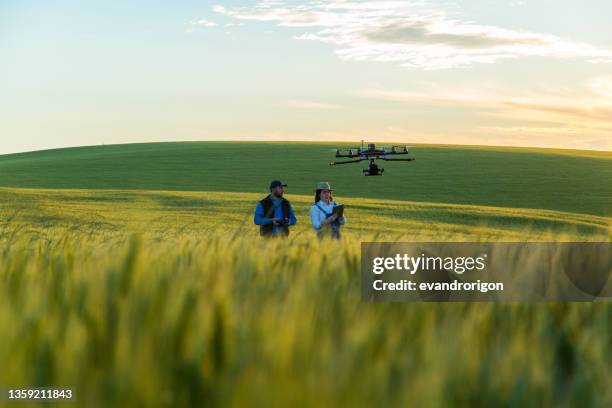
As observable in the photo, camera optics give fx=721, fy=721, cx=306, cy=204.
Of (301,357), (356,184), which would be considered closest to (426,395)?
(301,357)

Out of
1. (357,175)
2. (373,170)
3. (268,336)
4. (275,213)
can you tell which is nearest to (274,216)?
(275,213)

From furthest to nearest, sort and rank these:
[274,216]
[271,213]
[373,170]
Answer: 1. [373,170]
2. [274,216]
3. [271,213]

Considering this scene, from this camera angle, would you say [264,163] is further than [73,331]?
Yes

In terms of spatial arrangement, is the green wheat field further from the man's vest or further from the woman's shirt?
the woman's shirt

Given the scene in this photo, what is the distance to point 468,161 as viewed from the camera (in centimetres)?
8500

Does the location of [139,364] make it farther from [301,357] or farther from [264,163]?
[264,163]

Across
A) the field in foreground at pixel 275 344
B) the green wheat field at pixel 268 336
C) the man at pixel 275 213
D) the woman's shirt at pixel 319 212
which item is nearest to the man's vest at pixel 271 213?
the man at pixel 275 213

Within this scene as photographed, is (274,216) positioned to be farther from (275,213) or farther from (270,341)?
(270,341)

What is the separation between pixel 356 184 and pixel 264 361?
66.5 m

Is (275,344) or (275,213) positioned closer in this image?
(275,344)

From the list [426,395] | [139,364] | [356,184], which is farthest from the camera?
[356,184]

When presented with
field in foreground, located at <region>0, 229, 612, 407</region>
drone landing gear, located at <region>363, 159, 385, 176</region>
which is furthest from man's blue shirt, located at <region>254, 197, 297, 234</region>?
drone landing gear, located at <region>363, 159, 385, 176</region>

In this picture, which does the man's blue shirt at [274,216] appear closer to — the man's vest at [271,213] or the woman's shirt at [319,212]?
the man's vest at [271,213]

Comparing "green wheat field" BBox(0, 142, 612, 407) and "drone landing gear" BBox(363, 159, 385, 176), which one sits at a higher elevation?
"green wheat field" BBox(0, 142, 612, 407)
